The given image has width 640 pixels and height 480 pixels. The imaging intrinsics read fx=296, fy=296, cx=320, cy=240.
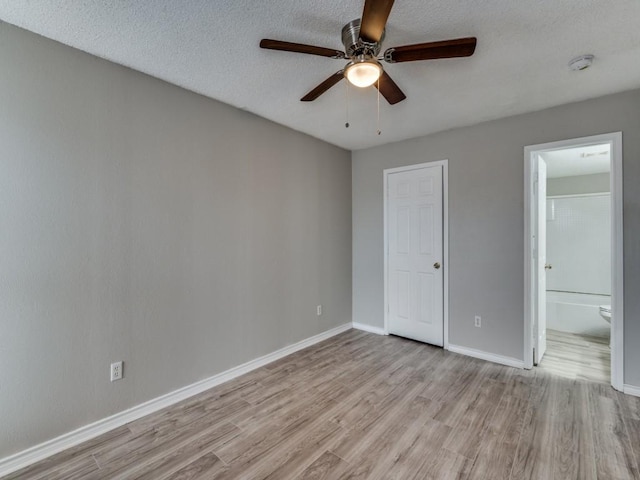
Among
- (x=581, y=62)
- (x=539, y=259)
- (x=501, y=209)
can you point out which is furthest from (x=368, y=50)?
(x=539, y=259)

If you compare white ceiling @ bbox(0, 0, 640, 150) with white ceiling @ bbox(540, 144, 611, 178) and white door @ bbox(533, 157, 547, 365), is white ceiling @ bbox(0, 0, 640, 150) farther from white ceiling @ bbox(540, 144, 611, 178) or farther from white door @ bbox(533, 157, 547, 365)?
white ceiling @ bbox(540, 144, 611, 178)

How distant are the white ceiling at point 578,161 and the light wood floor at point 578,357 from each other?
82.6 inches

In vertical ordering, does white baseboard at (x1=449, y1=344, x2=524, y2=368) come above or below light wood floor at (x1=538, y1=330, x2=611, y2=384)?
above

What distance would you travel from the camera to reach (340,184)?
13.2ft

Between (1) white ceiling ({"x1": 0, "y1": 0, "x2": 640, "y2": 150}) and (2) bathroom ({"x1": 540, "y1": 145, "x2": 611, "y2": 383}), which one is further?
(2) bathroom ({"x1": 540, "y1": 145, "x2": 611, "y2": 383})

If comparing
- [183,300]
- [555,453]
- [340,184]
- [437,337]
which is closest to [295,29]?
[183,300]

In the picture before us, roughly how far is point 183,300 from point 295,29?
2.07 metres

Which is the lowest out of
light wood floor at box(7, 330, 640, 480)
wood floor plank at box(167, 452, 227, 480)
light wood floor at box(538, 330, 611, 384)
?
wood floor plank at box(167, 452, 227, 480)

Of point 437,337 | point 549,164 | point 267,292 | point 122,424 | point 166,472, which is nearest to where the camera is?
point 166,472

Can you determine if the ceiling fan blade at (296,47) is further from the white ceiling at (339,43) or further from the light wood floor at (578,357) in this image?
the light wood floor at (578,357)

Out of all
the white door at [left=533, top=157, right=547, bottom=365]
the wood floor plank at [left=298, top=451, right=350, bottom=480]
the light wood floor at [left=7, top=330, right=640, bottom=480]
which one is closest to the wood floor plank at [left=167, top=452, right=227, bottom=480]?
the light wood floor at [left=7, top=330, right=640, bottom=480]

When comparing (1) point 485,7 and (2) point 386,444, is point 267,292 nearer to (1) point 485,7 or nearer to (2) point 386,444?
(2) point 386,444

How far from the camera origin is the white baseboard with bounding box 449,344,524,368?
2.93 m

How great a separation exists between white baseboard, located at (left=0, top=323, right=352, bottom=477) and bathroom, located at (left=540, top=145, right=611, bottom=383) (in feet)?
11.1
